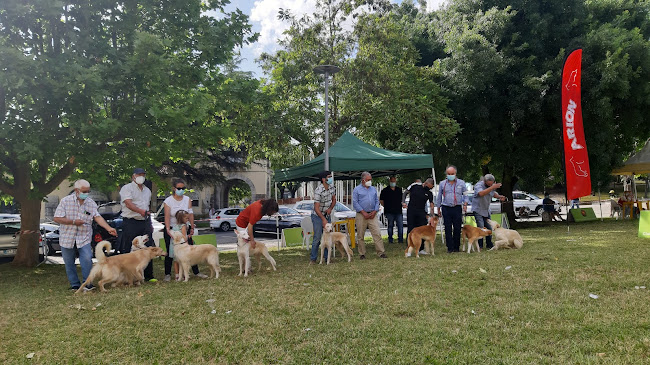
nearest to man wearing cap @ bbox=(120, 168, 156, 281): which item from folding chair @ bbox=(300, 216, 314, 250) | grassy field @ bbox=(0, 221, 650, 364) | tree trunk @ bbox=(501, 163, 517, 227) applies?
grassy field @ bbox=(0, 221, 650, 364)

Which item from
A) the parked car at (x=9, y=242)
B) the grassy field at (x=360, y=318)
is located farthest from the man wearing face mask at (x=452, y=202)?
the parked car at (x=9, y=242)

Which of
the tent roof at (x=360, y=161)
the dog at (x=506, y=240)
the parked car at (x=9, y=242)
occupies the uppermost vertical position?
the tent roof at (x=360, y=161)

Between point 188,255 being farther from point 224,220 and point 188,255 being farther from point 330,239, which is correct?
point 224,220

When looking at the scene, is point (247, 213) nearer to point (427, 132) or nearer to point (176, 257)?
point (176, 257)

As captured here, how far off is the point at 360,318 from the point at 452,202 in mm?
5450

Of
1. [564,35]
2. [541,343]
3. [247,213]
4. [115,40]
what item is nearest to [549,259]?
[541,343]

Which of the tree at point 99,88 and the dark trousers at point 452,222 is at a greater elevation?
the tree at point 99,88

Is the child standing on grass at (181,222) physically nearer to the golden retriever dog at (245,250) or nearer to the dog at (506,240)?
the golden retriever dog at (245,250)

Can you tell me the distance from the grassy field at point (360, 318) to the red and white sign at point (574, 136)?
5001 mm

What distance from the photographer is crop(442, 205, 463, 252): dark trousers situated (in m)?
9.25

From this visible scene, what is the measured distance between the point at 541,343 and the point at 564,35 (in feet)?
52.0

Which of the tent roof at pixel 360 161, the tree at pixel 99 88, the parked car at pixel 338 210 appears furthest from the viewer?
the parked car at pixel 338 210

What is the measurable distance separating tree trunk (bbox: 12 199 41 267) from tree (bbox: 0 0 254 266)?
2cm

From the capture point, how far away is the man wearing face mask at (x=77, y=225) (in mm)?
6520
